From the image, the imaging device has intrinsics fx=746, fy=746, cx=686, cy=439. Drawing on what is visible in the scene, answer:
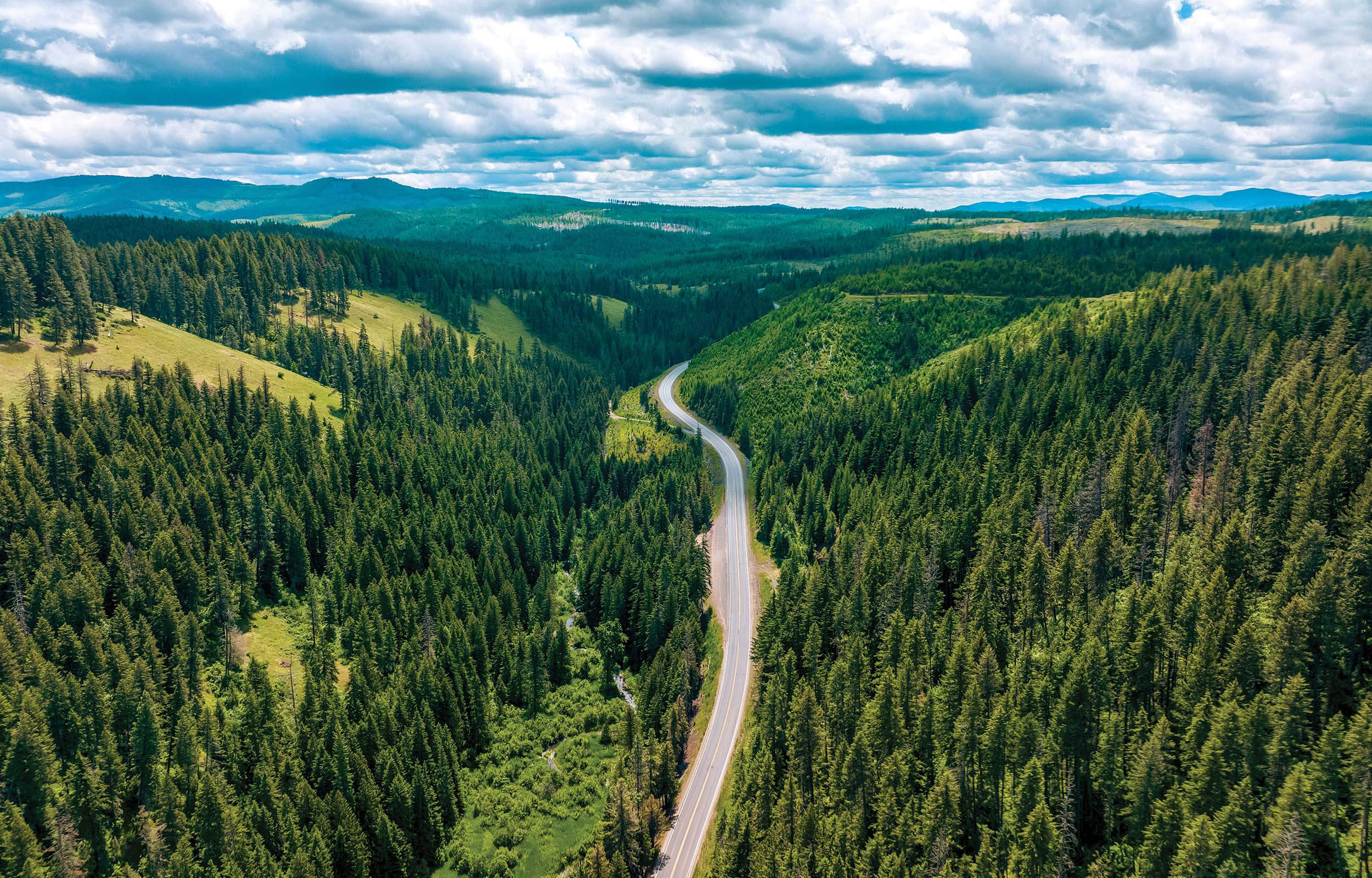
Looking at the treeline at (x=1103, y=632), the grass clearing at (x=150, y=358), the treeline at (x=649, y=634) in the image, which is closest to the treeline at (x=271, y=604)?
the treeline at (x=649, y=634)

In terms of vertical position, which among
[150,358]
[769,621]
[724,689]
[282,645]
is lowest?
[724,689]

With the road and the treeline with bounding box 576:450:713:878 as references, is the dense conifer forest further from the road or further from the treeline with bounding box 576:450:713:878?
the road

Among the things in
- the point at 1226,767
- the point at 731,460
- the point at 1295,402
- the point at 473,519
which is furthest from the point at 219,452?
the point at 1295,402

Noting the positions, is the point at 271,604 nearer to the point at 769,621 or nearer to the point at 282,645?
the point at 282,645

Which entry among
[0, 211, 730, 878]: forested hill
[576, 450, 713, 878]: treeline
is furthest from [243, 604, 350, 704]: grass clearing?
[576, 450, 713, 878]: treeline

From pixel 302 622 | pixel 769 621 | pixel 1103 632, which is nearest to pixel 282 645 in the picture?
pixel 302 622

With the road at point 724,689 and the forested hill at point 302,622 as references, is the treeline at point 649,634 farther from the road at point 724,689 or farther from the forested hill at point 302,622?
the road at point 724,689
